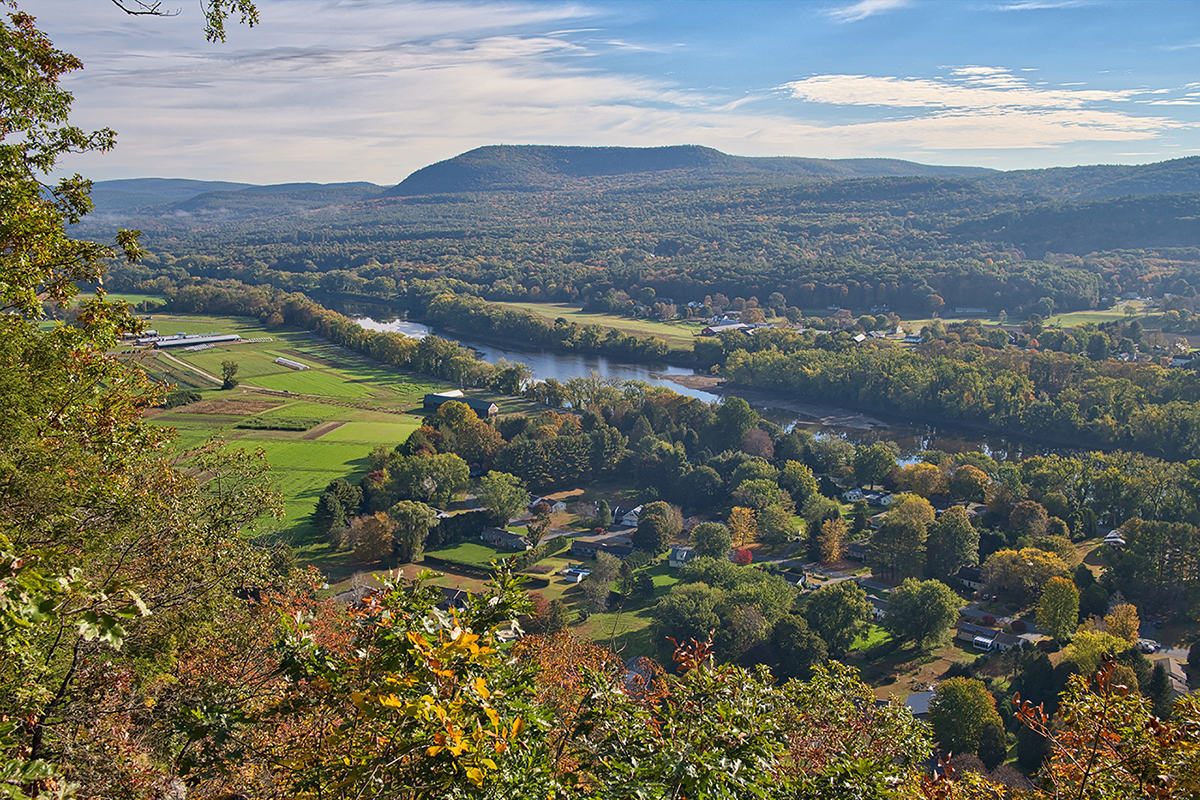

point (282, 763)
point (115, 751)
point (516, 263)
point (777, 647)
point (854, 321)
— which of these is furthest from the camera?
point (516, 263)

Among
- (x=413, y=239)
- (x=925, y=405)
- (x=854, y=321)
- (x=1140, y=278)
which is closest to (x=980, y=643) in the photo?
(x=925, y=405)

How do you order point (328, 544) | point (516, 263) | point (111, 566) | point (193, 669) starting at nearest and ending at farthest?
1. point (111, 566)
2. point (193, 669)
3. point (328, 544)
4. point (516, 263)

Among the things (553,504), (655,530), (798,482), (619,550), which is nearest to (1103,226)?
(798,482)

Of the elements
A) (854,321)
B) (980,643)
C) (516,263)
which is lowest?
(980,643)

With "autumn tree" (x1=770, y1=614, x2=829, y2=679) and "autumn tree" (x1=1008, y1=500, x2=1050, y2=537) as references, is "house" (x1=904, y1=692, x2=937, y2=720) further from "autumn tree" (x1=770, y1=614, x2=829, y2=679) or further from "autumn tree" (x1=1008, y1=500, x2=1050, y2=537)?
"autumn tree" (x1=1008, y1=500, x2=1050, y2=537)

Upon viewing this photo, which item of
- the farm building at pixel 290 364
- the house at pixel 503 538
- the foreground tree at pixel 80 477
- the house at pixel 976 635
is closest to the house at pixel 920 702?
the house at pixel 976 635

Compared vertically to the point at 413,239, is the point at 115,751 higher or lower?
lower

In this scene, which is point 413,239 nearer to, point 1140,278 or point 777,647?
point 1140,278
